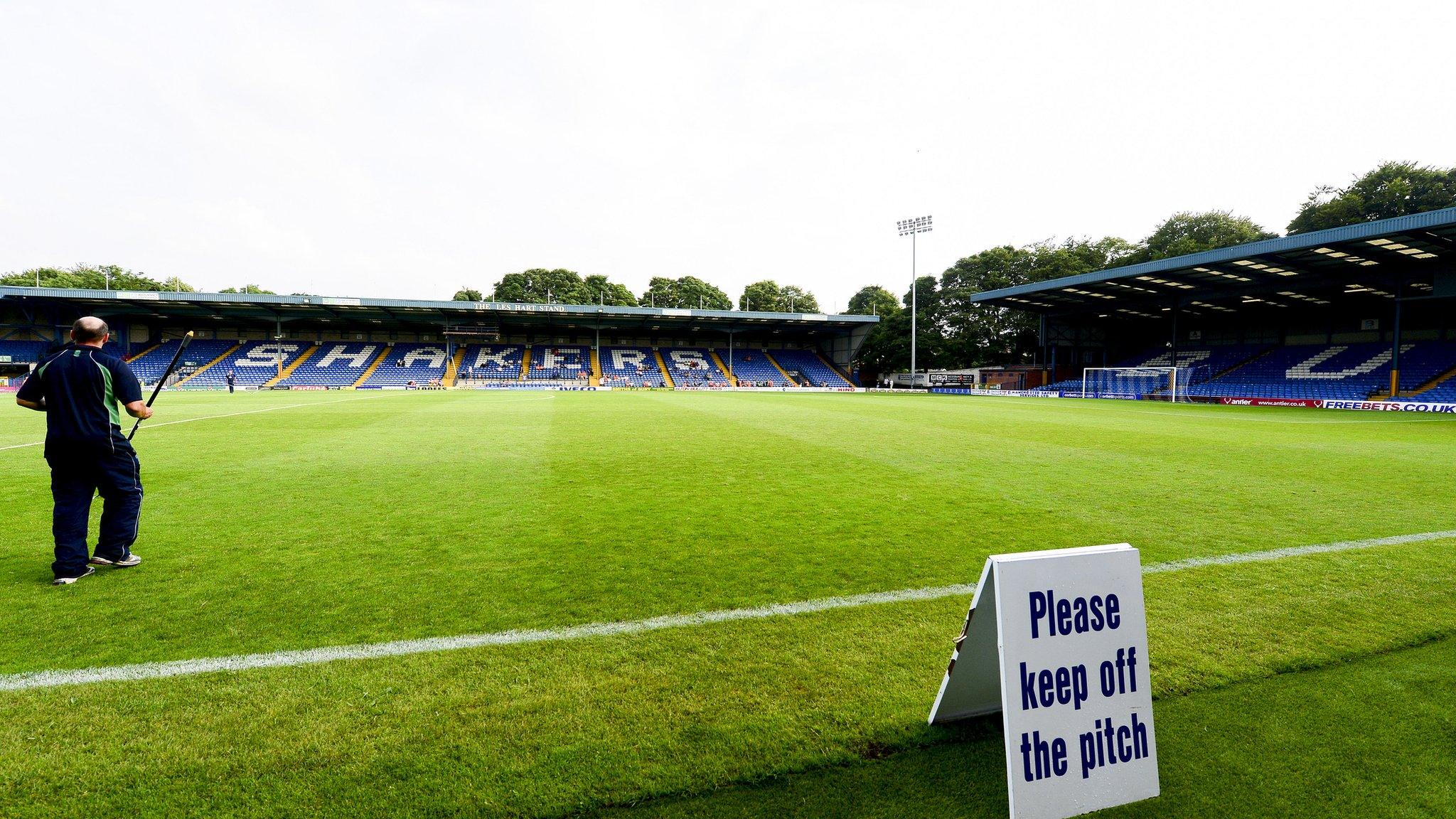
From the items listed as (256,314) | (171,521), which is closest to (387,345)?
(256,314)

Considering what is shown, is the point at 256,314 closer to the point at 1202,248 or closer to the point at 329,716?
the point at 329,716

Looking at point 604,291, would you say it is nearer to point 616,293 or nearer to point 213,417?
point 616,293

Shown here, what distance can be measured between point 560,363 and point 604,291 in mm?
26633

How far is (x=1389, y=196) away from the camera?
41656 mm

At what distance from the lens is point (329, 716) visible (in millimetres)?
2508

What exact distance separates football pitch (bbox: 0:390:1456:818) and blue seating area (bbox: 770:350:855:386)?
5008 cm

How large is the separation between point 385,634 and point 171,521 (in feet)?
12.7

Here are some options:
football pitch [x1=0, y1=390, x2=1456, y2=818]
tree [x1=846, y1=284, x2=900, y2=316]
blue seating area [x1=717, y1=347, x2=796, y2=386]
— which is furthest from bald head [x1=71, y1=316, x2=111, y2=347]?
tree [x1=846, y1=284, x2=900, y2=316]

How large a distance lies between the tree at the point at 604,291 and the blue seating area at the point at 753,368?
22106 millimetres

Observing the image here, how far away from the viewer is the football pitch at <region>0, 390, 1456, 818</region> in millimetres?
2129

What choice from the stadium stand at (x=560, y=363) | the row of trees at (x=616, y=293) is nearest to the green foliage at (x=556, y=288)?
the row of trees at (x=616, y=293)

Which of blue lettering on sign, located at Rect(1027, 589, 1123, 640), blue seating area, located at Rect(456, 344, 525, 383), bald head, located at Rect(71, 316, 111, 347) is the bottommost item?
blue lettering on sign, located at Rect(1027, 589, 1123, 640)

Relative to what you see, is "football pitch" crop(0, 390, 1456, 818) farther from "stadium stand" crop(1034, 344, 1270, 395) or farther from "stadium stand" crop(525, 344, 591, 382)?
"stadium stand" crop(525, 344, 591, 382)

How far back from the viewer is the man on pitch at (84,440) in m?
3.88
